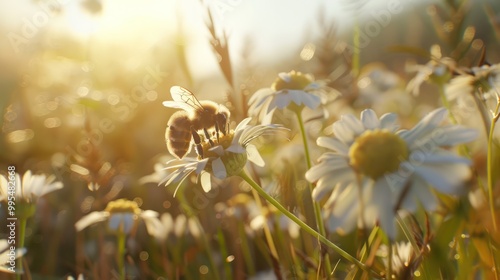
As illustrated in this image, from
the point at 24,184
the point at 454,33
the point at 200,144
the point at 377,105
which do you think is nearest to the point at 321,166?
the point at 200,144

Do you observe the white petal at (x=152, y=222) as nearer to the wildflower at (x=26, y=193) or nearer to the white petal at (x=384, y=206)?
the wildflower at (x=26, y=193)

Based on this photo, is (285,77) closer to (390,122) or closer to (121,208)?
(390,122)

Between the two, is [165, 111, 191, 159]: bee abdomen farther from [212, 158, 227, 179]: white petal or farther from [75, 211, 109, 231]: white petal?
[75, 211, 109, 231]: white petal

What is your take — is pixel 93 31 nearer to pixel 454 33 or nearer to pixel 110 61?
pixel 110 61

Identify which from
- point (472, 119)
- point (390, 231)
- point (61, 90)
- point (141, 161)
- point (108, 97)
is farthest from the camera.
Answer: point (61, 90)

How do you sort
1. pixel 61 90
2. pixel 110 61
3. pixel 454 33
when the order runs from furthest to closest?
pixel 110 61, pixel 61 90, pixel 454 33

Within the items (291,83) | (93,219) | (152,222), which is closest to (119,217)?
(93,219)
